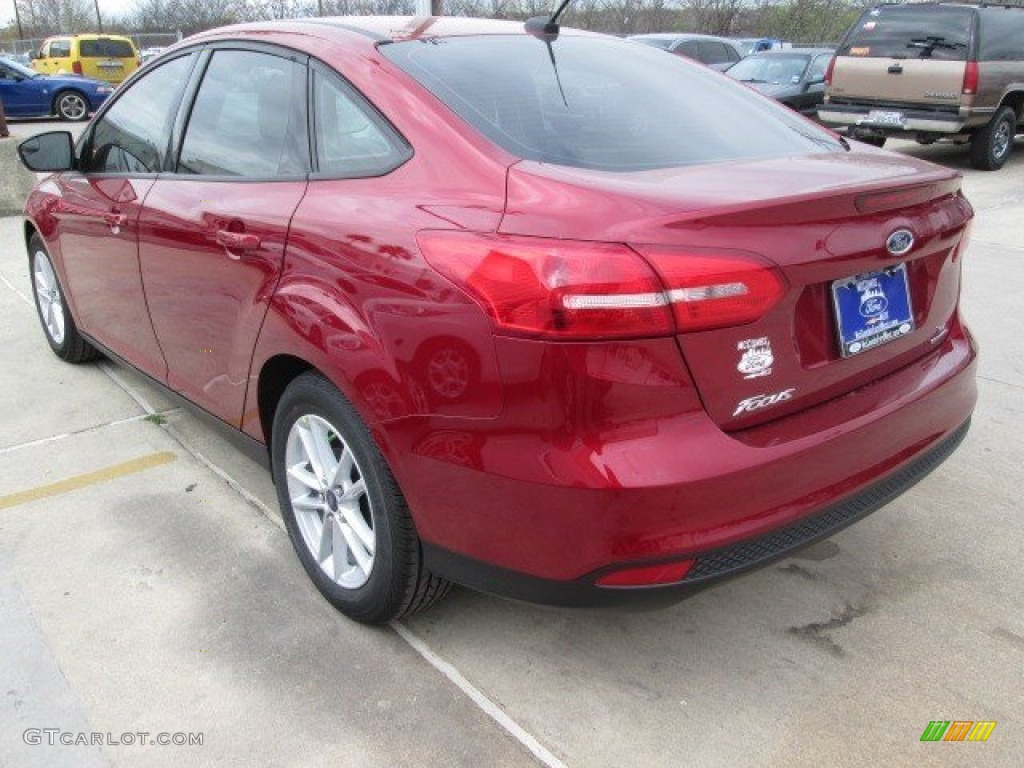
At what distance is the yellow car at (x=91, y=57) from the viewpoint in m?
25.3

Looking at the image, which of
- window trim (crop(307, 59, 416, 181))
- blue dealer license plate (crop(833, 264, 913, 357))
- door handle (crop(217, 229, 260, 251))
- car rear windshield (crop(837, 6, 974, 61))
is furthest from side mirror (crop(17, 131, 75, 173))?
car rear windshield (crop(837, 6, 974, 61))

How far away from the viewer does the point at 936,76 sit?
34.2 feet

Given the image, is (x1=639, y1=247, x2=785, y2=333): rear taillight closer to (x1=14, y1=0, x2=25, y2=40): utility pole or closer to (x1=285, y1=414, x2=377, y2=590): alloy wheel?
(x1=285, y1=414, x2=377, y2=590): alloy wheel

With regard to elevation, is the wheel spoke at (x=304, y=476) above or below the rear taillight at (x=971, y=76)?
below

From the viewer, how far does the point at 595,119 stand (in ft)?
7.91

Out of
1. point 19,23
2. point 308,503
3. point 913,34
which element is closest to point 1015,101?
point 913,34

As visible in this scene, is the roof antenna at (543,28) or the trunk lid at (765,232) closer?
the trunk lid at (765,232)

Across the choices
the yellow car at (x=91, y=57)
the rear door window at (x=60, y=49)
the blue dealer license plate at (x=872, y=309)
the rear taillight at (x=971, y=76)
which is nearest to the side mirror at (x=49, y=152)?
the blue dealer license plate at (x=872, y=309)

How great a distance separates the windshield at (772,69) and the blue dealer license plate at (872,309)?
1220 cm

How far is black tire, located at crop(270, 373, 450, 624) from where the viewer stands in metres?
2.26

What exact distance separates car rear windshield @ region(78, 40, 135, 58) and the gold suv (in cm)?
2191

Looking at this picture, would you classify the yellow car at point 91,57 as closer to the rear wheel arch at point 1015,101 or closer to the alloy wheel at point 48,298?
the rear wheel arch at point 1015,101

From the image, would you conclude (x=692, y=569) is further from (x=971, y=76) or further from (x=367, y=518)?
(x=971, y=76)

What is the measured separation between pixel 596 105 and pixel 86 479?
7.91 ft
